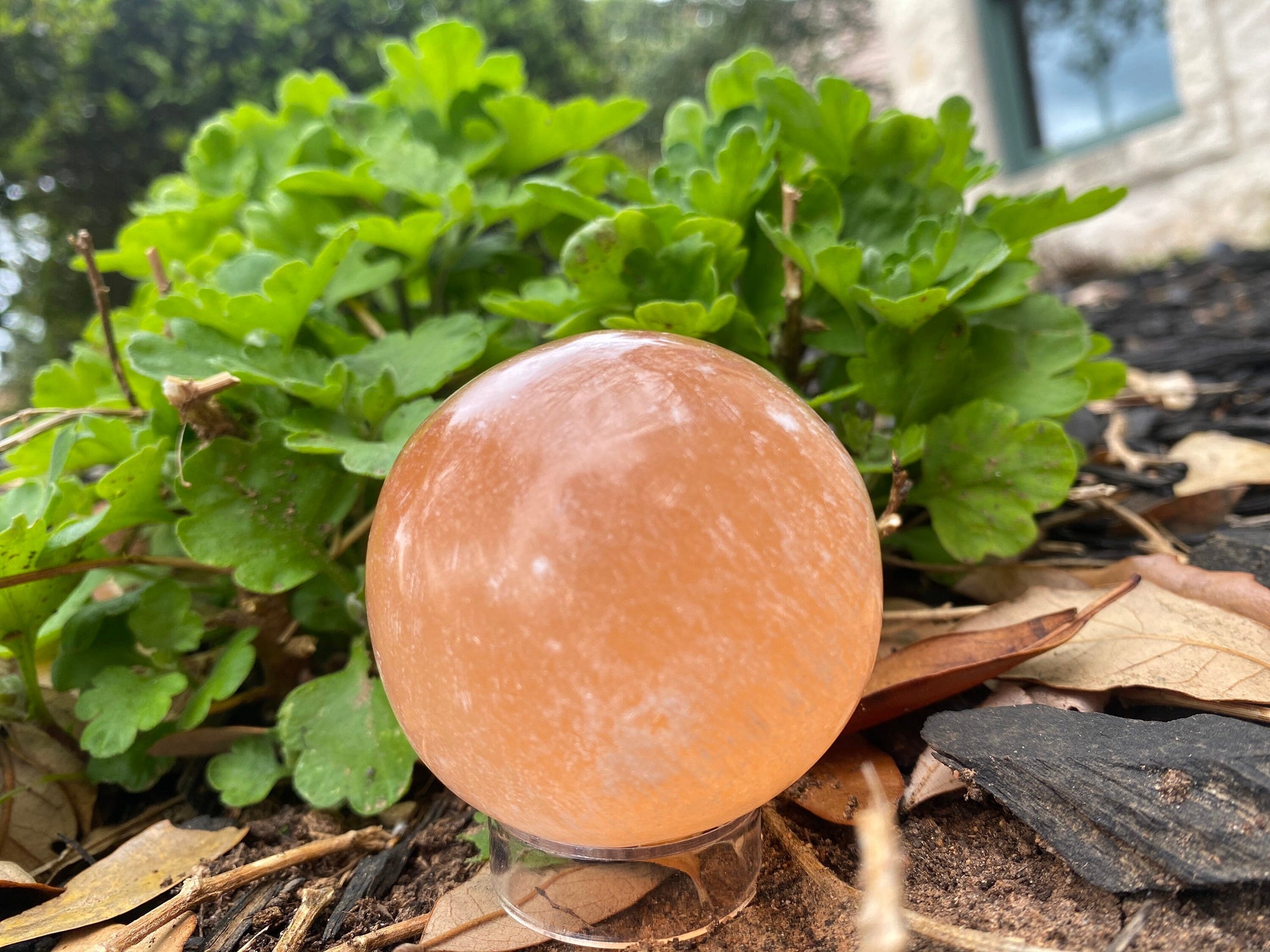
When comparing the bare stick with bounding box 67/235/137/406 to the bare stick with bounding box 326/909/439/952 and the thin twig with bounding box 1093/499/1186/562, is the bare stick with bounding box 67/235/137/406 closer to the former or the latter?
the bare stick with bounding box 326/909/439/952

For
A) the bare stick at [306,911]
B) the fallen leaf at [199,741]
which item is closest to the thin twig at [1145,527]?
the bare stick at [306,911]

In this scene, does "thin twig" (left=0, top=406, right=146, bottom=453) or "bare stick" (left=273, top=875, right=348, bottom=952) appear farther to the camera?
"thin twig" (left=0, top=406, right=146, bottom=453)

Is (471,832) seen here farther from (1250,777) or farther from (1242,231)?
(1242,231)

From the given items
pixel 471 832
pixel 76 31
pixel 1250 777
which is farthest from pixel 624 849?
pixel 76 31

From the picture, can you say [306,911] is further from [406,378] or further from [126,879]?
[406,378]

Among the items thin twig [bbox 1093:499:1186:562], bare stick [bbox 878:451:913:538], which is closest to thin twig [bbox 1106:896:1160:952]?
bare stick [bbox 878:451:913:538]

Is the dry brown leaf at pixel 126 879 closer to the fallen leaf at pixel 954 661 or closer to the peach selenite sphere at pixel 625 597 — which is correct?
the peach selenite sphere at pixel 625 597

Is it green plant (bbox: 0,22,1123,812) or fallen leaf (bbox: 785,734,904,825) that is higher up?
green plant (bbox: 0,22,1123,812)
